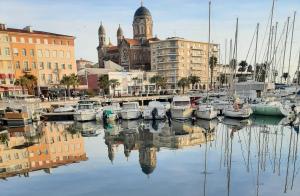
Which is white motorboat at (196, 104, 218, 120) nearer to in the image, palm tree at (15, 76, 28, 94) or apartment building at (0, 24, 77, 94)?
palm tree at (15, 76, 28, 94)

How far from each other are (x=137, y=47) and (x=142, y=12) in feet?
58.0

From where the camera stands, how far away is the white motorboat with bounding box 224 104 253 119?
134 feet

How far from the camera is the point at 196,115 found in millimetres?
43438

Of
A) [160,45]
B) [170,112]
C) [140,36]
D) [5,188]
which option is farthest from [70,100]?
[140,36]

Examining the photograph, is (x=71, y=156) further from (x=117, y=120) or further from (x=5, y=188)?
(x=117, y=120)


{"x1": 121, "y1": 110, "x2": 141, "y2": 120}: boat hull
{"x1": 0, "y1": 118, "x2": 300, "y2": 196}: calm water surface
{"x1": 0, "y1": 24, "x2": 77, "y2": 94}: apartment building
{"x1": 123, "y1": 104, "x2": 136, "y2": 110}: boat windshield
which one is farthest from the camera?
{"x1": 0, "y1": 24, "x2": 77, "y2": 94}: apartment building

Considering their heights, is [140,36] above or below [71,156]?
above

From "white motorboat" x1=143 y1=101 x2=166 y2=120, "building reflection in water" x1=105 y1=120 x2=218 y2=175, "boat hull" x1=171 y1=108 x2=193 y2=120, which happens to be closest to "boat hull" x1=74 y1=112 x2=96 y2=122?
"building reflection in water" x1=105 y1=120 x2=218 y2=175

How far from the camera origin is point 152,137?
1198 inches

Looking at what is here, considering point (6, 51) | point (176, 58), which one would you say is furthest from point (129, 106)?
point (176, 58)

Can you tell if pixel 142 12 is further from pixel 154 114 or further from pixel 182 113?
pixel 182 113

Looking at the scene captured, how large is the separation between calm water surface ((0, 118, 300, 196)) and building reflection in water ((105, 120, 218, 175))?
0.09 m

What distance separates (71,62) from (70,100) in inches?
947

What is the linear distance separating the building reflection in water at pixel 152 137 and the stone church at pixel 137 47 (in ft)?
290
